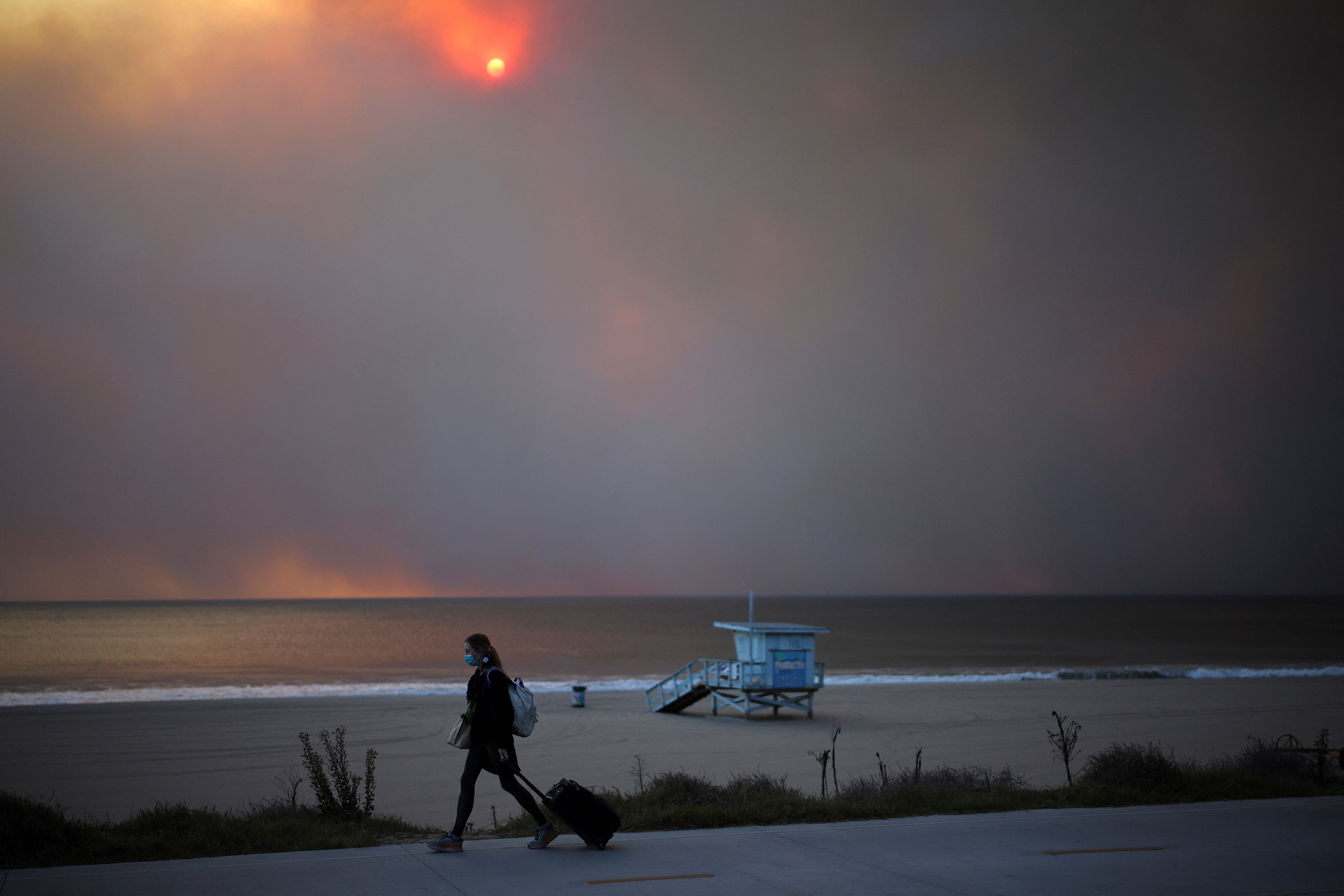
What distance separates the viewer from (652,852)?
321 inches

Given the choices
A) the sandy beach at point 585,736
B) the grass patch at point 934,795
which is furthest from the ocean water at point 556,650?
the grass patch at point 934,795

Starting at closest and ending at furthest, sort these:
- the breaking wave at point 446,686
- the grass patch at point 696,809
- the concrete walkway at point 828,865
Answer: the concrete walkway at point 828,865, the grass patch at point 696,809, the breaking wave at point 446,686

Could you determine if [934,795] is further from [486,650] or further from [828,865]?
[486,650]

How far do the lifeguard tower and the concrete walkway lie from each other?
20987 millimetres

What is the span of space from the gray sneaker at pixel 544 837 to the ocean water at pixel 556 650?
3439 cm

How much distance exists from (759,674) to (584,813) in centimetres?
2285

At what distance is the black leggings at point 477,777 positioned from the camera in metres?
8.08

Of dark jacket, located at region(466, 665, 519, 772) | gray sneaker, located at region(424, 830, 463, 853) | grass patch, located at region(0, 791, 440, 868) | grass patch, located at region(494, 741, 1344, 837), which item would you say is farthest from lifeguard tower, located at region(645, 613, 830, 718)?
gray sneaker, located at region(424, 830, 463, 853)

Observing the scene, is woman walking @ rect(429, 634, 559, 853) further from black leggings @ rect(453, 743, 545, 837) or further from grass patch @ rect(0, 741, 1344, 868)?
grass patch @ rect(0, 741, 1344, 868)

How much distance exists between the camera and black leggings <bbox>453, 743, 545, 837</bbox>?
8.08 meters

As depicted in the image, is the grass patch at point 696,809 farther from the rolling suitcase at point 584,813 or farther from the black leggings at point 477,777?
the rolling suitcase at point 584,813

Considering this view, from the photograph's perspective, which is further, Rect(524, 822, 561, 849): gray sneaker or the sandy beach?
the sandy beach

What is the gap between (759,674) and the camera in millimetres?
30453

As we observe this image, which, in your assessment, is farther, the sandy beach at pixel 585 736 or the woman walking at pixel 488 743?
the sandy beach at pixel 585 736
